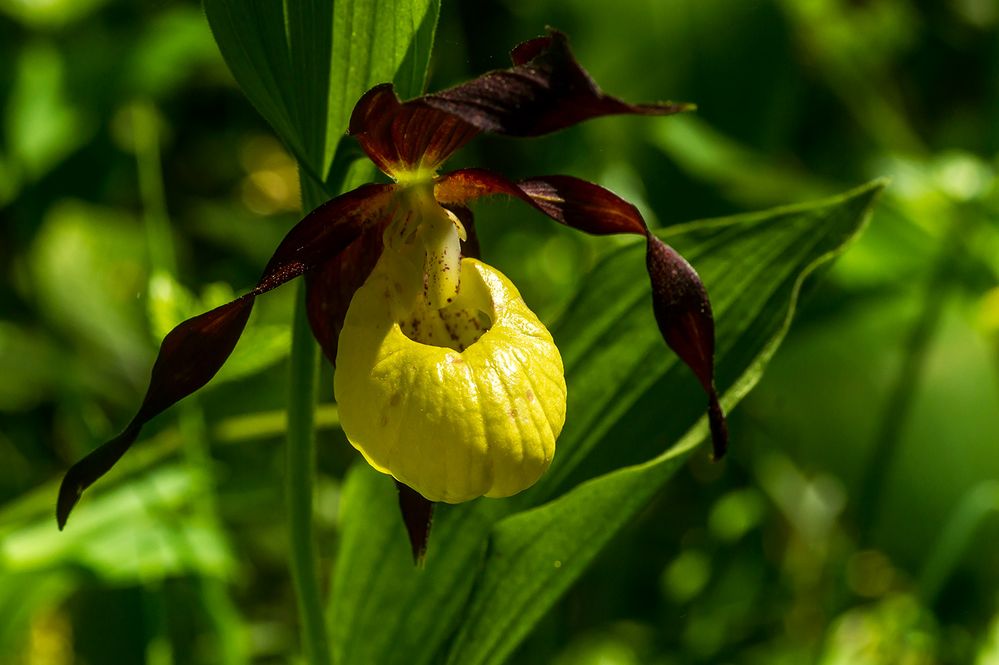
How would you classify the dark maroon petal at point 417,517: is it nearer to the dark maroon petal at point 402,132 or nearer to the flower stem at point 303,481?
the flower stem at point 303,481

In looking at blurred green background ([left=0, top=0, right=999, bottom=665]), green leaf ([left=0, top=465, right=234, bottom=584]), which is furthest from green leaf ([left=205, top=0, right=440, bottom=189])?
green leaf ([left=0, top=465, right=234, bottom=584])

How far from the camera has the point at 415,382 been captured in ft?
2.43

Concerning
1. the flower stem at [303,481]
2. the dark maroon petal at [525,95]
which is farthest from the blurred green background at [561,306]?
the dark maroon petal at [525,95]

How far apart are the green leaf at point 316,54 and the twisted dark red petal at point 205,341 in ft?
0.13

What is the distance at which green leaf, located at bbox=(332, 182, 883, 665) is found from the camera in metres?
0.86

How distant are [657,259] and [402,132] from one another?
20 cm

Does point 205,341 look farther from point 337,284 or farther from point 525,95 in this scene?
point 525,95

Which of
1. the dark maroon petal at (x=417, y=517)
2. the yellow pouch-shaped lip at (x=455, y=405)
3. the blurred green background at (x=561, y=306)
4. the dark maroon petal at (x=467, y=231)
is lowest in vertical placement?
the blurred green background at (x=561, y=306)

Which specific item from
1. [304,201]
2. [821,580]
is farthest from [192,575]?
[821,580]

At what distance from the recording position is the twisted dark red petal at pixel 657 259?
765mm

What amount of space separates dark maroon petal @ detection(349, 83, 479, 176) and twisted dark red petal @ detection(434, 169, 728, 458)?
3cm

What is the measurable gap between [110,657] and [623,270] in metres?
0.80

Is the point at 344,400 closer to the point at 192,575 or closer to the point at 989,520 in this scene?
the point at 192,575

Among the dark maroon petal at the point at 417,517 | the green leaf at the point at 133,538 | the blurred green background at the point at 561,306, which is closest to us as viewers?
the dark maroon petal at the point at 417,517
